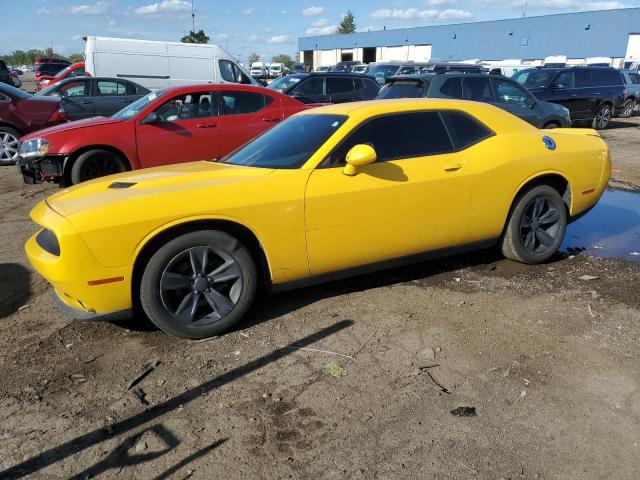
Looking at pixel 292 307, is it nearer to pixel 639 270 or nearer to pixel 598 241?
pixel 639 270

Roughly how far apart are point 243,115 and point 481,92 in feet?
15.9

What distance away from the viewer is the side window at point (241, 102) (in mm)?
7902

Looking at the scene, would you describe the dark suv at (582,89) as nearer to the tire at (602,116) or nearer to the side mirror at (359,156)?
the tire at (602,116)

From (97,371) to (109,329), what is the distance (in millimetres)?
574

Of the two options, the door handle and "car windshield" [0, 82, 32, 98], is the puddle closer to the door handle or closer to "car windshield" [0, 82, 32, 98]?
the door handle

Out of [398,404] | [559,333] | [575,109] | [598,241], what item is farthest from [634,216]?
[575,109]

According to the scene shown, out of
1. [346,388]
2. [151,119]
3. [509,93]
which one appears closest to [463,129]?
[346,388]

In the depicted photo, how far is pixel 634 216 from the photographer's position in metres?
6.91

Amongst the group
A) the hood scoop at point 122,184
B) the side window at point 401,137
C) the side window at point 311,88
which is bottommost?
the hood scoop at point 122,184

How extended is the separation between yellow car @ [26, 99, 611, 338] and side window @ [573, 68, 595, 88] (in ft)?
40.7

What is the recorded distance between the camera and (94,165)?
7.30 metres

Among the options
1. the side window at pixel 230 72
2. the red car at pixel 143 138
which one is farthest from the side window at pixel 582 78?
the red car at pixel 143 138

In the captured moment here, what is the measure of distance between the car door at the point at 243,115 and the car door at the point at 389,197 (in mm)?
3889

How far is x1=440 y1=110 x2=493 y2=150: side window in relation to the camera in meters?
4.44
